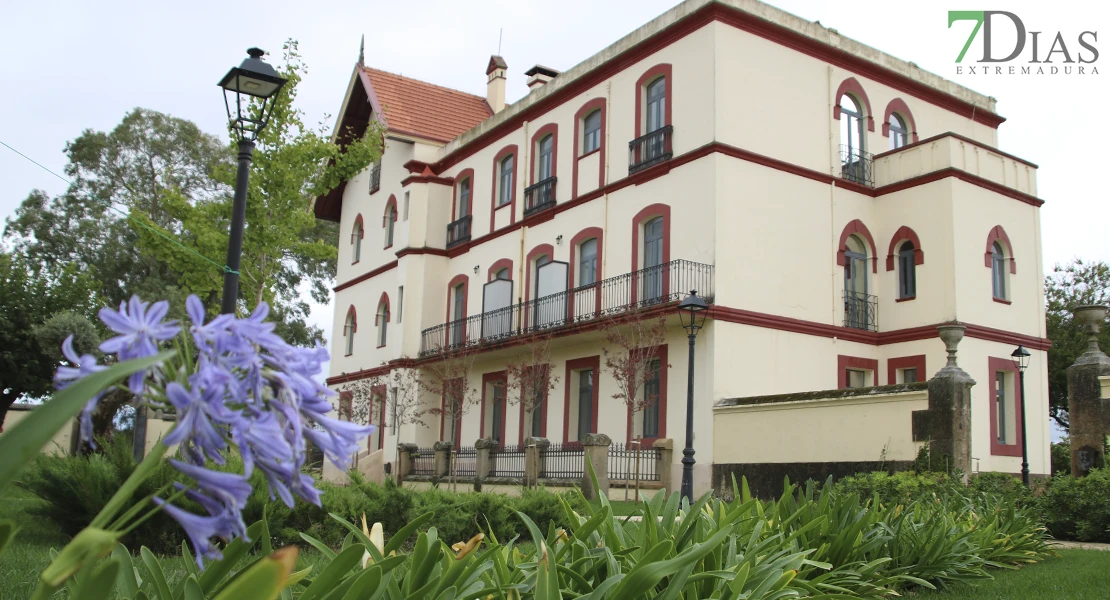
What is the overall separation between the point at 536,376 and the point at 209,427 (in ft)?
80.4

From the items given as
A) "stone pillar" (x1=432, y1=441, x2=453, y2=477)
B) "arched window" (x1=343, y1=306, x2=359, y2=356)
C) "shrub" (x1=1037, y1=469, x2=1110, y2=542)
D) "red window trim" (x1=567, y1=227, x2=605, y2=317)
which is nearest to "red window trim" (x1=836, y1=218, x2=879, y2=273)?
"red window trim" (x1=567, y1=227, x2=605, y2=317)

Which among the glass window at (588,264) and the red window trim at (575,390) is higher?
the glass window at (588,264)

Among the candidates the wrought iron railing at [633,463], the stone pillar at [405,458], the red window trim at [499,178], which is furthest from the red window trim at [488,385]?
the wrought iron railing at [633,463]

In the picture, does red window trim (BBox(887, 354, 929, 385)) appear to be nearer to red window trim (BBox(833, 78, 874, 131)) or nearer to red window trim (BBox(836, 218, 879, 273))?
red window trim (BBox(836, 218, 879, 273))

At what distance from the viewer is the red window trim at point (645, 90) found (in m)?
23.9

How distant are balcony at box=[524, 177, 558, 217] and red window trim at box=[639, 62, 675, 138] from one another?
3828mm

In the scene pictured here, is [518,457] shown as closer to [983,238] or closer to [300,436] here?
[983,238]

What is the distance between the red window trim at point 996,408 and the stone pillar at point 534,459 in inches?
397

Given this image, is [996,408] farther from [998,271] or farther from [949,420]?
[949,420]

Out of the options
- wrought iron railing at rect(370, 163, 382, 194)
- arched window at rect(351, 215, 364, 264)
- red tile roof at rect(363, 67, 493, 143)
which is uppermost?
red tile roof at rect(363, 67, 493, 143)

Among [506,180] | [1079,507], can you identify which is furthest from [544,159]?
[1079,507]

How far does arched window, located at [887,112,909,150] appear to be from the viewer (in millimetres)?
25812

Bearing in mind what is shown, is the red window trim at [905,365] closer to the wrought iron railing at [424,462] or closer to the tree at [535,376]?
the tree at [535,376]

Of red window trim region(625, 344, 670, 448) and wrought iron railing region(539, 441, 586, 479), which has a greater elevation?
red window trim region(625, 344, 670, 448)
